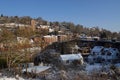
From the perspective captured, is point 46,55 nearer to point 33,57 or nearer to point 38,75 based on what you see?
point 33,57

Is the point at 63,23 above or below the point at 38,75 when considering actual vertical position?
above

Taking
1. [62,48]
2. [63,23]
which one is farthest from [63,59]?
[63,23]

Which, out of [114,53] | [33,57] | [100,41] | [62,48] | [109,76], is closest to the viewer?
[109,76]

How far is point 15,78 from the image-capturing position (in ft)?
41.2

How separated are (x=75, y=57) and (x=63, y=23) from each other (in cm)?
5619

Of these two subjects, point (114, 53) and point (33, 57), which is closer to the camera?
point (33, 57)

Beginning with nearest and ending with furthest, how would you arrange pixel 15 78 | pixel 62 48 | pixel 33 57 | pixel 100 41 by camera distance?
pixel 15 78, pixel 33 57, pixel 62 48, pixel 100 41

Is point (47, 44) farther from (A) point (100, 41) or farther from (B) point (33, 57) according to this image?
(B) point (33, 57)

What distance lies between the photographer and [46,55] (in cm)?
2516

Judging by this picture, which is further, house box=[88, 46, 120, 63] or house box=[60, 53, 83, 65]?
house box=[88, 46, 120, 63]

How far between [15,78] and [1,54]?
967cm

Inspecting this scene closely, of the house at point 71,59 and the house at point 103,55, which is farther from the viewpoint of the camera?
the house at point 103,55

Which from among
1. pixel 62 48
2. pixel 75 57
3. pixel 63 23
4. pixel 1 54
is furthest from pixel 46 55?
pixel 63 23

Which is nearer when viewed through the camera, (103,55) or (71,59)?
(71,59)
